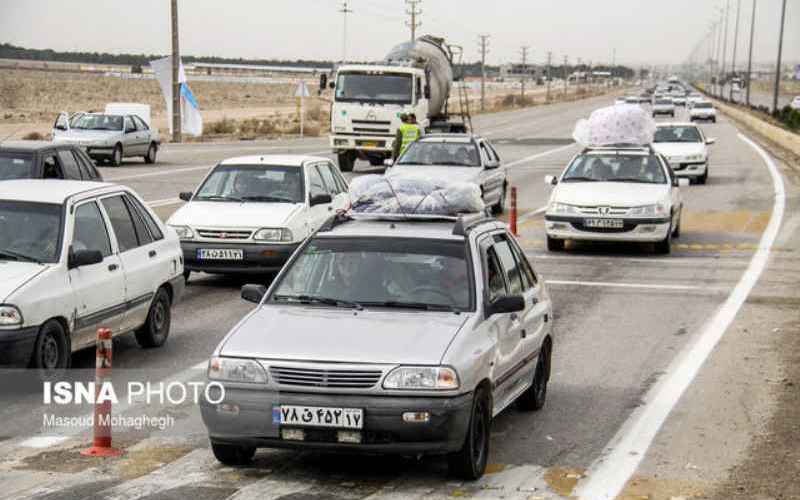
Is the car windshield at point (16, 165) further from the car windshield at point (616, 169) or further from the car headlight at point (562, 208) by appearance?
the car windshield at point (616, 169)

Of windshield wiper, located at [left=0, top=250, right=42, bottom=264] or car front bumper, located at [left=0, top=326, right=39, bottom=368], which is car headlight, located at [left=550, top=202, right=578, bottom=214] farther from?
car front bumper, located at [left=0, top=326, right=39, bottom=368]

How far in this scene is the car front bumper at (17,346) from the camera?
9.85 metres

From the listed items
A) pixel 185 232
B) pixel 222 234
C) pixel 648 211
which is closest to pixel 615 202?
pixel 648 211

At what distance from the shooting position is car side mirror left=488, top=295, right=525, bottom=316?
28.1 feet

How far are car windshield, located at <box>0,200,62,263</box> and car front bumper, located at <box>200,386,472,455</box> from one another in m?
3.67

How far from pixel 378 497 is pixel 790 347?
675 cm

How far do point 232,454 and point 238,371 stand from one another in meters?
0.65

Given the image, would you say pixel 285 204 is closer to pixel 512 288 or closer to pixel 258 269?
pixel 258 269

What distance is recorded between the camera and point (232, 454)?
8.14 metres

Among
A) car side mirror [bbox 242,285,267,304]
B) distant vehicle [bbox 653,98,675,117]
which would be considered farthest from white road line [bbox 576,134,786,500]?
distant vehicle [bbox 653,98,675,117]

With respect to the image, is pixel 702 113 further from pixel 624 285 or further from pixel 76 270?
pixel 76 270

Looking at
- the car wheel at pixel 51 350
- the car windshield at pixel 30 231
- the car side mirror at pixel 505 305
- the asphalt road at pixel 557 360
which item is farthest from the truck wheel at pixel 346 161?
the car side mirror at pixel 505 305

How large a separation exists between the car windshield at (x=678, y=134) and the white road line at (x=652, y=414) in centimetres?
1852

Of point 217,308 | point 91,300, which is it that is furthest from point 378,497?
point 217,308
